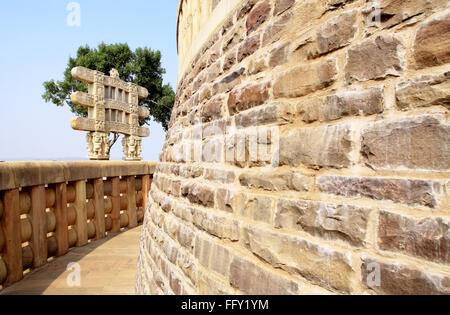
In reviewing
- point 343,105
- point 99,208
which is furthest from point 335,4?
point 99,208

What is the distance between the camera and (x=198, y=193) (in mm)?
2109

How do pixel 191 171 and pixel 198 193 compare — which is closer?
pixel 198 193

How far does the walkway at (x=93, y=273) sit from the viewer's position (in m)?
2.90

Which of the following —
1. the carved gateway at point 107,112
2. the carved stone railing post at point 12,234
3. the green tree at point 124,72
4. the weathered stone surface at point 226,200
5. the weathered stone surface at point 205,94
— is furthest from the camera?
the green tree at point 124,72

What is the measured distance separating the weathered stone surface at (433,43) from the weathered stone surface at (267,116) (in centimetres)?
57

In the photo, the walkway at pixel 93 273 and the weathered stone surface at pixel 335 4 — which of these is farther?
the walkway at pixel 93 273

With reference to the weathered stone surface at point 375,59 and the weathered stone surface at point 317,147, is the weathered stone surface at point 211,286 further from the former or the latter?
the weathered stone surface at point 375,59

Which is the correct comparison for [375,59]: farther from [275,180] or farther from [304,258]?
[304,258]

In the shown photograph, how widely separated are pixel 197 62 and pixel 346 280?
2.31 metres

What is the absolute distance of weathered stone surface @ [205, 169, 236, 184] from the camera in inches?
70.5

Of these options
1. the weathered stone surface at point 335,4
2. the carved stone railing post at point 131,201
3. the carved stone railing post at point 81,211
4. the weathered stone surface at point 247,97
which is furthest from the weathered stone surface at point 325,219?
the carved stone railing post at point 131,201

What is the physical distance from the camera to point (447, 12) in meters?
0.92

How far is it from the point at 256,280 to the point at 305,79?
1.03 meters
